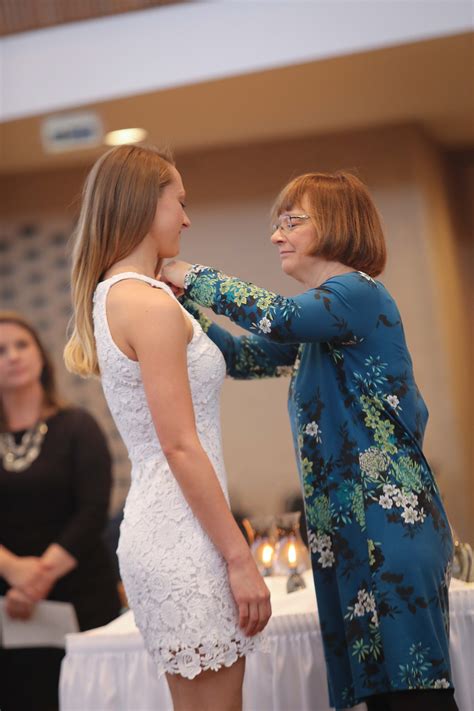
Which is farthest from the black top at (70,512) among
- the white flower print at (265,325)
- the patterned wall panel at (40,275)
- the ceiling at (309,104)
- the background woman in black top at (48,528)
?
the patterned wall panel at (40,275)

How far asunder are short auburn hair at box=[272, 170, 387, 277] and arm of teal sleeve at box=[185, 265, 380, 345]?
0.10 meters

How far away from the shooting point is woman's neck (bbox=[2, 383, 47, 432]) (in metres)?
3.08

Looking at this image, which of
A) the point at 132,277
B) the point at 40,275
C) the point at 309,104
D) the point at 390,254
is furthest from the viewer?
the point at 40,275

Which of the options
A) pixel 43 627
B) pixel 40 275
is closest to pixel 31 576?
pixel 43 627

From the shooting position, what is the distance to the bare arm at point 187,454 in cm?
149

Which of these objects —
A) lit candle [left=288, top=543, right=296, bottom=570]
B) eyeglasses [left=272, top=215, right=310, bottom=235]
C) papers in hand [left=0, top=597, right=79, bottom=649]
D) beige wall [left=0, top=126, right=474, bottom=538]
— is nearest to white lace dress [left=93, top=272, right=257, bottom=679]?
eyeglasses [left=272, top=215, right=310, bottom=235]

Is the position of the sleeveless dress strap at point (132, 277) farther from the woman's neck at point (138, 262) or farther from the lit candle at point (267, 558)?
the lit candle at point (267, 558)

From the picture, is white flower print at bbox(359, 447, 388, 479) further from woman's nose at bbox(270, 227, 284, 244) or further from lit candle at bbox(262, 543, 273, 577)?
lit candle at bbox(262, 543, 273, 577)

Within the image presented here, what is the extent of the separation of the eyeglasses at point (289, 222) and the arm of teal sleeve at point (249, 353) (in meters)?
0.30

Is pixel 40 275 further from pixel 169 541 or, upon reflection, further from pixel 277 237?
pixel 169 541

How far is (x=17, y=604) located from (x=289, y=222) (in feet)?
5.44

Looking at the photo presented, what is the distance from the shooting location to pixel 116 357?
1558 mm

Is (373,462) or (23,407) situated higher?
(23,407)

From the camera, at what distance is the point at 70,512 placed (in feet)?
9.77
